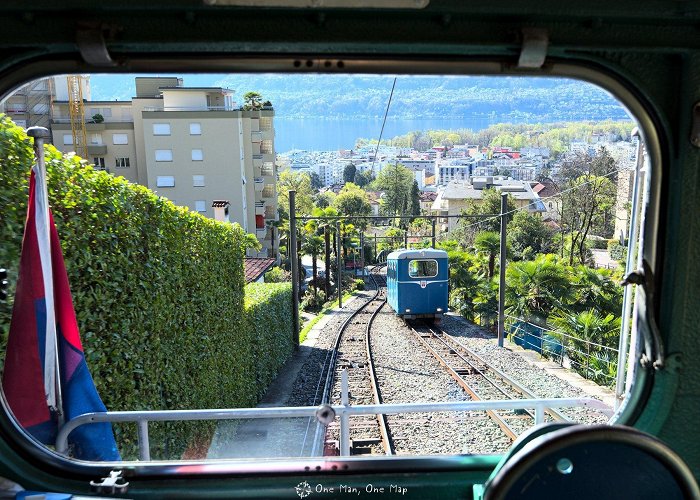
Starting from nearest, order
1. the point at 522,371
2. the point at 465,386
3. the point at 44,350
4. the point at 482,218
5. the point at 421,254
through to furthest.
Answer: the point at 44,350 < the point at 465,386 < the point at 522,371 < the point at 421,254 < the point at 482,218

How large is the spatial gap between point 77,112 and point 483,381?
2557 centimetres

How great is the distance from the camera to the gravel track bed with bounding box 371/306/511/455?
7.43m

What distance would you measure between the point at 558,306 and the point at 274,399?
8.85 m

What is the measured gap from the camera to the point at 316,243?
33.6m

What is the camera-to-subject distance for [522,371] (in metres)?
11.9

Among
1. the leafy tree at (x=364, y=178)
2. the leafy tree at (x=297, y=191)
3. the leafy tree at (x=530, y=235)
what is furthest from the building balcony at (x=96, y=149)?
the leafy tree at (x=364, y=178)

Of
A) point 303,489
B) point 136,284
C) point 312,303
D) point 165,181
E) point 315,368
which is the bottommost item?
point 312,303

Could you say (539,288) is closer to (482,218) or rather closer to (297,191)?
(482,218)

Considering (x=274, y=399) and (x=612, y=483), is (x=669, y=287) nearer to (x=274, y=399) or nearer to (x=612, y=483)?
(x=612, y=483)

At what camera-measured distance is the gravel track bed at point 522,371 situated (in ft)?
28.5

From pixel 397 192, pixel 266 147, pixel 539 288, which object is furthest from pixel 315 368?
pixel 397 192

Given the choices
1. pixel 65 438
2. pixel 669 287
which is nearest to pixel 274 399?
pixel 65 438

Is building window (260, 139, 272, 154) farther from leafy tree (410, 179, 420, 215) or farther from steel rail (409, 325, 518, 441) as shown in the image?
steel rail (409, 325, 518, 441)

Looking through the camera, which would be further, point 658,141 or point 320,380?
point 320,380
